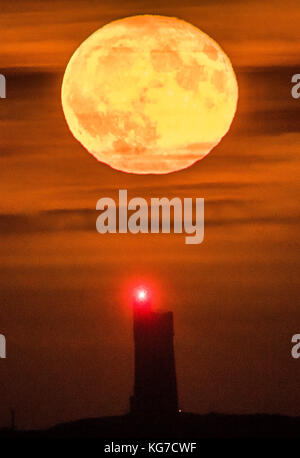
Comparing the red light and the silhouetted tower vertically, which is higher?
the red light

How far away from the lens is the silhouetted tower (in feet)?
56.0

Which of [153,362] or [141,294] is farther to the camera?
[153,362]

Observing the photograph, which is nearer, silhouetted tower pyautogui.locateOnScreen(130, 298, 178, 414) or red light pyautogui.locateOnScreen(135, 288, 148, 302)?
red light pyautogui.locateOnScreen(135, 288, 148, 302)

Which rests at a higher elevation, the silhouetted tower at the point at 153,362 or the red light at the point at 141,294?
the red light at the point at 141,294

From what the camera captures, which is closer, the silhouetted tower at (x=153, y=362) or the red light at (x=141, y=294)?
the red light at (x=141, y=294)

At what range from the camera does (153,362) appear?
1738 centimetres

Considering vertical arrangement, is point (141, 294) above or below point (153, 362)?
above

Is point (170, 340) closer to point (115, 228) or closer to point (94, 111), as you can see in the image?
point (115, 228)

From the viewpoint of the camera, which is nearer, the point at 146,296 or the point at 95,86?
the point at 95,86

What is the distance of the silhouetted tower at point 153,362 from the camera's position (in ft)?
56.0

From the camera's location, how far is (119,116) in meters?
12.1
